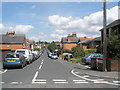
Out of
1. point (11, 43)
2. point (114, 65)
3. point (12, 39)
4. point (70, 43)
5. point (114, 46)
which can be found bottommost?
point (114, 65)

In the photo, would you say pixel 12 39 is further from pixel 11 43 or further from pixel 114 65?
pixel 114 65

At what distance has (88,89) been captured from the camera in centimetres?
734

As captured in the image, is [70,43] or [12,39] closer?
[12,39]

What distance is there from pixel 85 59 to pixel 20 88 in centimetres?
1621

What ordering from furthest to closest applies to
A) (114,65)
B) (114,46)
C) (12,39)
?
(12,39), (114,46), (114,65)

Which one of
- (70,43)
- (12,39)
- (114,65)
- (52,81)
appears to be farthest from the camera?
(70,43)

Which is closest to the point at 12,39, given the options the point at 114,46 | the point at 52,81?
the point at 114,46

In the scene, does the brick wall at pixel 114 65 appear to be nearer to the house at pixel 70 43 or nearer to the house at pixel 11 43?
the house at pixel 11 43

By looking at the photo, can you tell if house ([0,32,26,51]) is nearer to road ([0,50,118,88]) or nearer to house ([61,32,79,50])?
house ([61,32,79,50])

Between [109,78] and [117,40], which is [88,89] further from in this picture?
[117,40]

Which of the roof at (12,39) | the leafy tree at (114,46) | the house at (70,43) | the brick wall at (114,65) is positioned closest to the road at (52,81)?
the brick wall at (114,65)

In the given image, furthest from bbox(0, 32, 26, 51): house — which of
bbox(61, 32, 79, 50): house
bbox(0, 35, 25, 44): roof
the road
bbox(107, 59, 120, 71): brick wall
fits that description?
bbox(107, 59, 120, 71): brick wall

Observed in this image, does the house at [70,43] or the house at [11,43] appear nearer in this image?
the house at [11,43]

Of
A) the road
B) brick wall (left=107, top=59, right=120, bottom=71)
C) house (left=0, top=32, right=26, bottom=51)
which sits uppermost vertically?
house (left=0, top=32, right=26, bottom=51)
